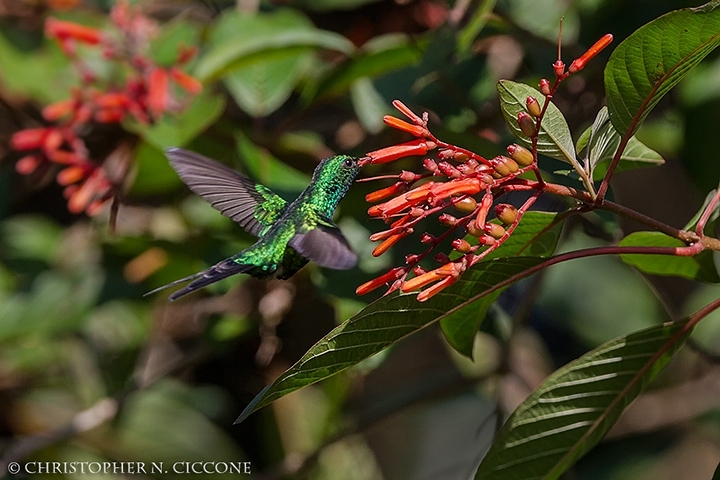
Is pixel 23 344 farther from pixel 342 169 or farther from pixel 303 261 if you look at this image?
pixel 342 169

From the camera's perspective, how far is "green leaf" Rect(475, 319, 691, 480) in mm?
979

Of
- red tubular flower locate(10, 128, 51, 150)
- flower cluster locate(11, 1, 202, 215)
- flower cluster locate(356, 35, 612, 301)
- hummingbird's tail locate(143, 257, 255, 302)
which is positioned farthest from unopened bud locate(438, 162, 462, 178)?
red tubular flower locate(10, 128, 51, 150)

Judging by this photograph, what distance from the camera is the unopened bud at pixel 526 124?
0.79 metres

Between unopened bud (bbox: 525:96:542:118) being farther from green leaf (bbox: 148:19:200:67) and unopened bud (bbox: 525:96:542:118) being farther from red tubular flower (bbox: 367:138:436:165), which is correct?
green leaf (bbox: 148:19:200:67)

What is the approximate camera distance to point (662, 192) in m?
2.54

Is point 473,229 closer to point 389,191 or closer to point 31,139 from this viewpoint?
point 389,191

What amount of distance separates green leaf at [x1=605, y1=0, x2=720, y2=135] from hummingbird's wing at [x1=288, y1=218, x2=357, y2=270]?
0.33 metres

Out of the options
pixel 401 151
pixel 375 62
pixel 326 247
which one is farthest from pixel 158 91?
pixel 401 151

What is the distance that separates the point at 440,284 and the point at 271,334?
1.16 metres

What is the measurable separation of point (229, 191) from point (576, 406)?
25.4 inches


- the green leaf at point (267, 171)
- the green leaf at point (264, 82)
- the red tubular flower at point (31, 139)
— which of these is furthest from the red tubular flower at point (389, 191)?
the red tubular flower at point (31, 139)

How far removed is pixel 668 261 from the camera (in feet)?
3.66

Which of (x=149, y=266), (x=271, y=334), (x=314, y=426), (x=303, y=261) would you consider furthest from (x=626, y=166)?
(x=314, y=426)

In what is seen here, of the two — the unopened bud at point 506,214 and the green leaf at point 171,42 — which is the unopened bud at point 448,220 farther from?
the green leaf at point 171,42
